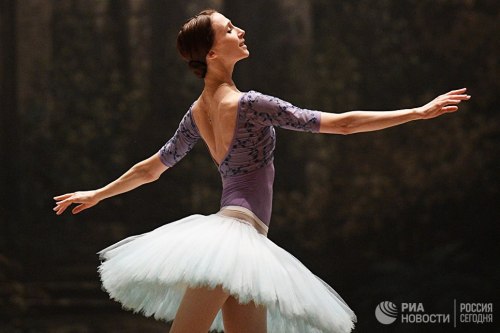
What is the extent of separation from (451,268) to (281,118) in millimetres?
2848

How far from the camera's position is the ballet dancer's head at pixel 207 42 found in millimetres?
2621

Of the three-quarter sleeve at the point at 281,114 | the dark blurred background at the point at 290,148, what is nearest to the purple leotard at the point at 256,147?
the three-quarter sleeve at the point at 281,114

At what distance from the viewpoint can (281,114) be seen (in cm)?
246

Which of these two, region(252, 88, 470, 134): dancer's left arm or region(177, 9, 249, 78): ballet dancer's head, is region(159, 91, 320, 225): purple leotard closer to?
region(252, 88, 470, 134): dancer's left arm

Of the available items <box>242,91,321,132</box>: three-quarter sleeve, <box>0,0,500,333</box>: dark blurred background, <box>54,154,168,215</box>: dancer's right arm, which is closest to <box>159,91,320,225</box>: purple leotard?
<box>242,91,321,132</box>: three-quarter sleeve

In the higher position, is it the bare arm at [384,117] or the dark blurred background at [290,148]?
the dark blurred background at [290,148]

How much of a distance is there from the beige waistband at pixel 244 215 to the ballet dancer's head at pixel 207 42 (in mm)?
513

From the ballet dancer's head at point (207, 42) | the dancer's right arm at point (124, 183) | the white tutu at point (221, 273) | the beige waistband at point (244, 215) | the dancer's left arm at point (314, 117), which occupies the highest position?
the ballet dancer's head at point (207, 42)

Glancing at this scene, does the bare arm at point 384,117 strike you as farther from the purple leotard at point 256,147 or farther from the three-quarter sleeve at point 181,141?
the three-quarter sleeve at point 181,141

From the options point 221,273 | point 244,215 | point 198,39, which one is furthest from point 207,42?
point 221,273

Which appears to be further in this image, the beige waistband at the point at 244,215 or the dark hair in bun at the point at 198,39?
the dark hair in bun at the point at 198,39

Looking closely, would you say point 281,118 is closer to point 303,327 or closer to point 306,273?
point 306,273

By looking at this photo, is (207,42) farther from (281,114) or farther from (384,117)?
(384,117)

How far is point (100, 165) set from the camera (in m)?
4.87
